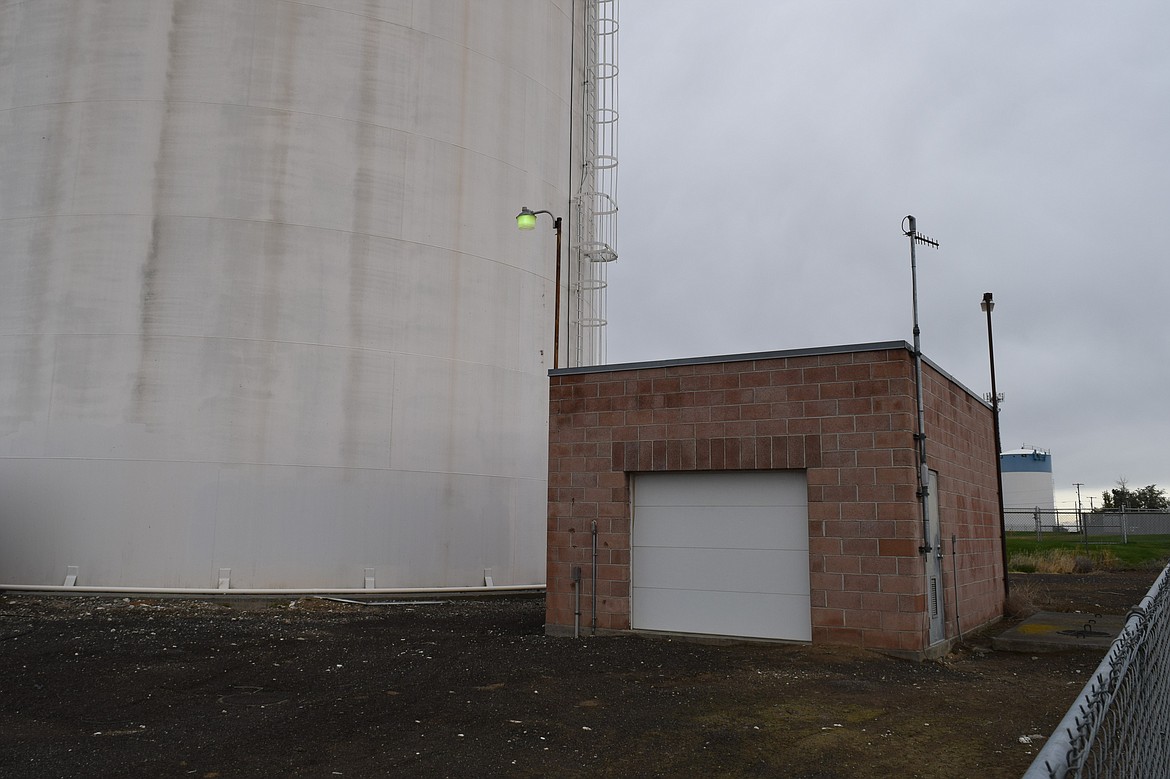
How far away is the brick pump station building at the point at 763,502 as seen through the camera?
11.7 meters

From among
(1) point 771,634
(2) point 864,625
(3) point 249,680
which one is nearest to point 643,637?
(1) point 771,634

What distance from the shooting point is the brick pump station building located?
11.7 metres

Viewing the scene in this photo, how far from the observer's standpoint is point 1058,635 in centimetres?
1305

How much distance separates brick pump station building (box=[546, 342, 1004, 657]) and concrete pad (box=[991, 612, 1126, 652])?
0.74m

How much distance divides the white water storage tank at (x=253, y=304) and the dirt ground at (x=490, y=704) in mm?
3786

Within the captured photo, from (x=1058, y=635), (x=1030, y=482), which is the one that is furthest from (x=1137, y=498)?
(x=1058, y=635)

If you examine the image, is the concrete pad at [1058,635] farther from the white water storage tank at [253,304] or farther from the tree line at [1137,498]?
the tree line at [1137,498]

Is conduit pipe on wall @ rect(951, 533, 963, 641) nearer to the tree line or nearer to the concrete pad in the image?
the concrete pad

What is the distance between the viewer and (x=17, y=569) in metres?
17.6

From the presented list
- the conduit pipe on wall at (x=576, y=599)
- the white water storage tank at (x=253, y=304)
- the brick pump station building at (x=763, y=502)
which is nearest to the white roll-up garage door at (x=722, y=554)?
the brick pump station building at (x=763, y=502)

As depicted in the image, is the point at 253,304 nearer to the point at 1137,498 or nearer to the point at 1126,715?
the point at 1126,715

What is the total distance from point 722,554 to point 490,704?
190 inches

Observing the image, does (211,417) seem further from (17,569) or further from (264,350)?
(17,569)

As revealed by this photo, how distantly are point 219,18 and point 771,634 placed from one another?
16.4 m
